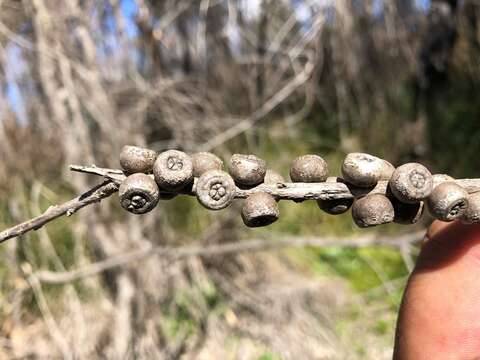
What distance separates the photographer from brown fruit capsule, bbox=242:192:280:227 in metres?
1.05

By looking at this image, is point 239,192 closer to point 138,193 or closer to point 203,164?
point 203,164

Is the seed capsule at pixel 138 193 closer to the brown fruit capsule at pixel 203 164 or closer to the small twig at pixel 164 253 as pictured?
the brown fruit capsule at pixel 203 164

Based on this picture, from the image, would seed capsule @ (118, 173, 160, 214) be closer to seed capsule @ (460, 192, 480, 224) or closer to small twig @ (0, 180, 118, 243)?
small twig @ (0, 180, 118, 243)

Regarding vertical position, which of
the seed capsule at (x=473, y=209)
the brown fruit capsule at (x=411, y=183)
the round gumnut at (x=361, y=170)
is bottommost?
the seed capsule at (x=473, y=209)

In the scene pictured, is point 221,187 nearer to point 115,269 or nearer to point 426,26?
point 115,269

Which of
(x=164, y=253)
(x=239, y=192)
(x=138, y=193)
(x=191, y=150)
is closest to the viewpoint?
(x=138, y=193)

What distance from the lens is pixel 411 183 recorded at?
1103 millimetres

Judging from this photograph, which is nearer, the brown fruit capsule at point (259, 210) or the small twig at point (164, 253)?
the brown fruit capsule at point (259, 210)

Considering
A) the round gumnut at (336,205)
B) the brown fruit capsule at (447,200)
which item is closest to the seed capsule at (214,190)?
the round gumnut at (336,205)

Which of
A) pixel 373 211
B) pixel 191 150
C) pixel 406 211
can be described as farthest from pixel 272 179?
pixel 191 150

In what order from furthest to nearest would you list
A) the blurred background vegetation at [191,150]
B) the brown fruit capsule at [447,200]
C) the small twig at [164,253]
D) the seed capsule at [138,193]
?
the blurred background vegetation at [191,150] → the small twig at [164,253] → the brown fruit capsule at [447,200] → the seed capsule at [138,193]

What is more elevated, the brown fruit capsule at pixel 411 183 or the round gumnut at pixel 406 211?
the brown fruit capsule at pixel 411 183

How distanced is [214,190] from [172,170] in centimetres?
11

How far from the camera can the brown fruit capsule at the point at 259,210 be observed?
41.2 inches
